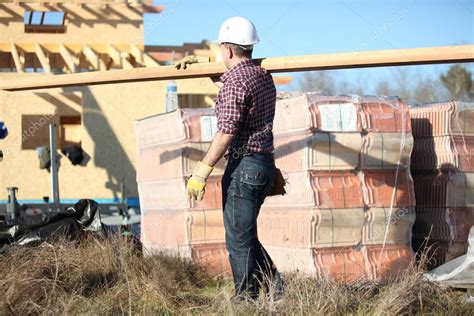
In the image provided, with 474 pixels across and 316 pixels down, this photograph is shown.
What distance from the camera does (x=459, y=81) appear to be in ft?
106

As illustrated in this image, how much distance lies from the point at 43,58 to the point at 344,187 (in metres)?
11.1

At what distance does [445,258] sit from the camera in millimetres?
8109

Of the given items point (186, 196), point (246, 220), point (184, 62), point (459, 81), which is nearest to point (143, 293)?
point (246, 220)

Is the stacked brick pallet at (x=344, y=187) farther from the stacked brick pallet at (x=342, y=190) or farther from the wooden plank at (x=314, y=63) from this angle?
the wooden plank at (x=314, y=63)

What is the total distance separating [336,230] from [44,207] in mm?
7977

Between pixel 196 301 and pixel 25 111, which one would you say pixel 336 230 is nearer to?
pixel 196 301

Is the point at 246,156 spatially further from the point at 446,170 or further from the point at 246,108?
the point at 446,170

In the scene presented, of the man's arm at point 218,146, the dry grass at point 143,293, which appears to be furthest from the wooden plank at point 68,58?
the man's arm at point 218,146

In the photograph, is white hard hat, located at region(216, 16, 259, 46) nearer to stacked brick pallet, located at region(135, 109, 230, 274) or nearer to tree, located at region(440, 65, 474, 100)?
A: stacked brick pallet, located at region(135, 109, 230, 274)

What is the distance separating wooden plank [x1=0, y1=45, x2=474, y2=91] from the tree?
2601cm

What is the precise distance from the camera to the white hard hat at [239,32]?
18.9 ft

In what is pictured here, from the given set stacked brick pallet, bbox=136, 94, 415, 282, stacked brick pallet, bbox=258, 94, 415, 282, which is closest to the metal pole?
stacked brick pallet, bbox=136, 94, 415, 282

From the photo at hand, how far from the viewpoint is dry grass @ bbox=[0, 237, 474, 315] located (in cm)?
520

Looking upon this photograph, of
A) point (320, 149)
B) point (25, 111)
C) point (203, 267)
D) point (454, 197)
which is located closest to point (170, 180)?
point (203, 267)
